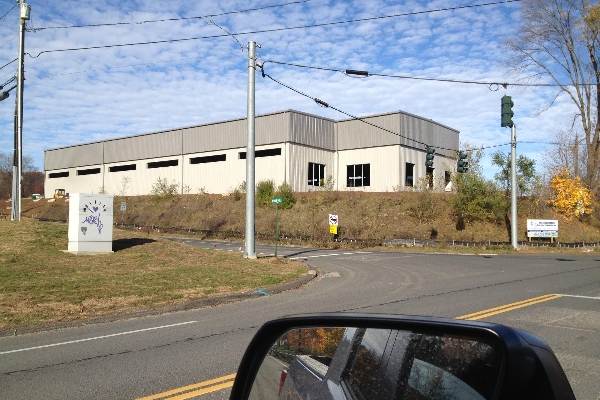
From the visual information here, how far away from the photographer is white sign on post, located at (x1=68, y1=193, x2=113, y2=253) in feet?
61.8

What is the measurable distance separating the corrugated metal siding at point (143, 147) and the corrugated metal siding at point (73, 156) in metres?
2.28

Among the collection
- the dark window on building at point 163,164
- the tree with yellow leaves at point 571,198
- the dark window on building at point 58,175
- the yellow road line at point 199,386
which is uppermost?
the dark window on building at point 163,164

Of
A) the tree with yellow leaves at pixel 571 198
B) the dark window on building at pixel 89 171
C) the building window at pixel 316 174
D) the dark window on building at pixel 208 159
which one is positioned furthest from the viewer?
the dark window on building at pixel 89 171

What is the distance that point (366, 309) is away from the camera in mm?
10820

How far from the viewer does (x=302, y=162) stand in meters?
50.3

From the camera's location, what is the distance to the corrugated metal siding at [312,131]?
162 feet

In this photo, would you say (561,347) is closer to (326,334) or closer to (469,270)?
(326,334)

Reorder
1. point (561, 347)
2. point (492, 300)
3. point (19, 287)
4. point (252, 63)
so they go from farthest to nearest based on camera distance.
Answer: point (252, 63) < point (19, 287) < point (492, 300) < point (561, 347)

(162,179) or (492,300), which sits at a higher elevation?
(162,179)

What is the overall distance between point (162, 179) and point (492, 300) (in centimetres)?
5250

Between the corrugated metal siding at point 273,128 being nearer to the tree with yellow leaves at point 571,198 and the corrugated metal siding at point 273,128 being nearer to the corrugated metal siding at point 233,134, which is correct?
the corrugated metal siding at point 233,134

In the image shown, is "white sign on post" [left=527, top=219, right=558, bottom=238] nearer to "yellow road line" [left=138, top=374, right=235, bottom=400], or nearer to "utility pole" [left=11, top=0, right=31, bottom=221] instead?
"utility pole" [left=11, top=0, right=31, bottom=221]

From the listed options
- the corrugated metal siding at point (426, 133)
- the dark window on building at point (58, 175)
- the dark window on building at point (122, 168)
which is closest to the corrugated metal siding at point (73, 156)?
the dark window on building at point (58, 175)

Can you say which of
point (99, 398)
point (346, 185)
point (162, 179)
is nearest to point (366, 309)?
point (99, 398)
